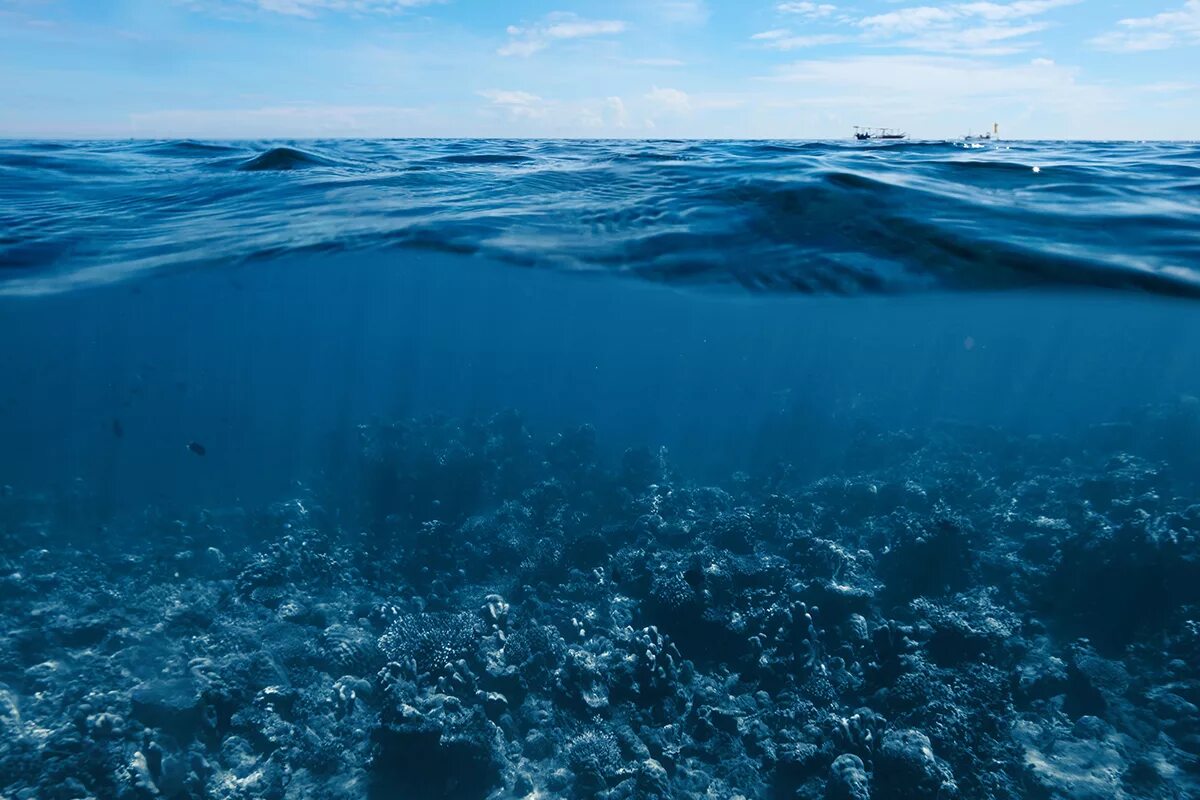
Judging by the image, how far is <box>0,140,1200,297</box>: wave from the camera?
11414mm

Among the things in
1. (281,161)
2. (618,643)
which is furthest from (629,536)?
(281,161)

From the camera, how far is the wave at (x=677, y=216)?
11.4 metres

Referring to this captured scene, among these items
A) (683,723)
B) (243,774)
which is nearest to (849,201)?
(683,723)

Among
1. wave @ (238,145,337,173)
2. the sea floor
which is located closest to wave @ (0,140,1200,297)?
wave @ (238,145,337,173)

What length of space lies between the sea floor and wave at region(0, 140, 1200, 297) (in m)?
4.28

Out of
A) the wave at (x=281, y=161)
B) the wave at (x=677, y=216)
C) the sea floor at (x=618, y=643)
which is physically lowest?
the sea floor at (x=618, y=643)

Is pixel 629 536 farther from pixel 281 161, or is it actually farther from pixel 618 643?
pixel 281 161

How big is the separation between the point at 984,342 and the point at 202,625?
28001mm

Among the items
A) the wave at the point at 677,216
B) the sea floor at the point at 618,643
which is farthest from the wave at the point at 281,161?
the sea floor at the point at 618,643

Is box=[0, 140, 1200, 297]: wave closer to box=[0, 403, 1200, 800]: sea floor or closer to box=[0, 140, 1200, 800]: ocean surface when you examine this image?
box=[0, 140, 1200, 800]: ocean surface

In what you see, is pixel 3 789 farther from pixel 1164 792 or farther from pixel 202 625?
pixel 1164 792

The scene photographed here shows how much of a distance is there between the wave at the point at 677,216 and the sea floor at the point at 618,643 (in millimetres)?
4280

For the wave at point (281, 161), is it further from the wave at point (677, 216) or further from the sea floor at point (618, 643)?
the sea floor at point (618, 643)

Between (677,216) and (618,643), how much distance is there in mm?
7957
